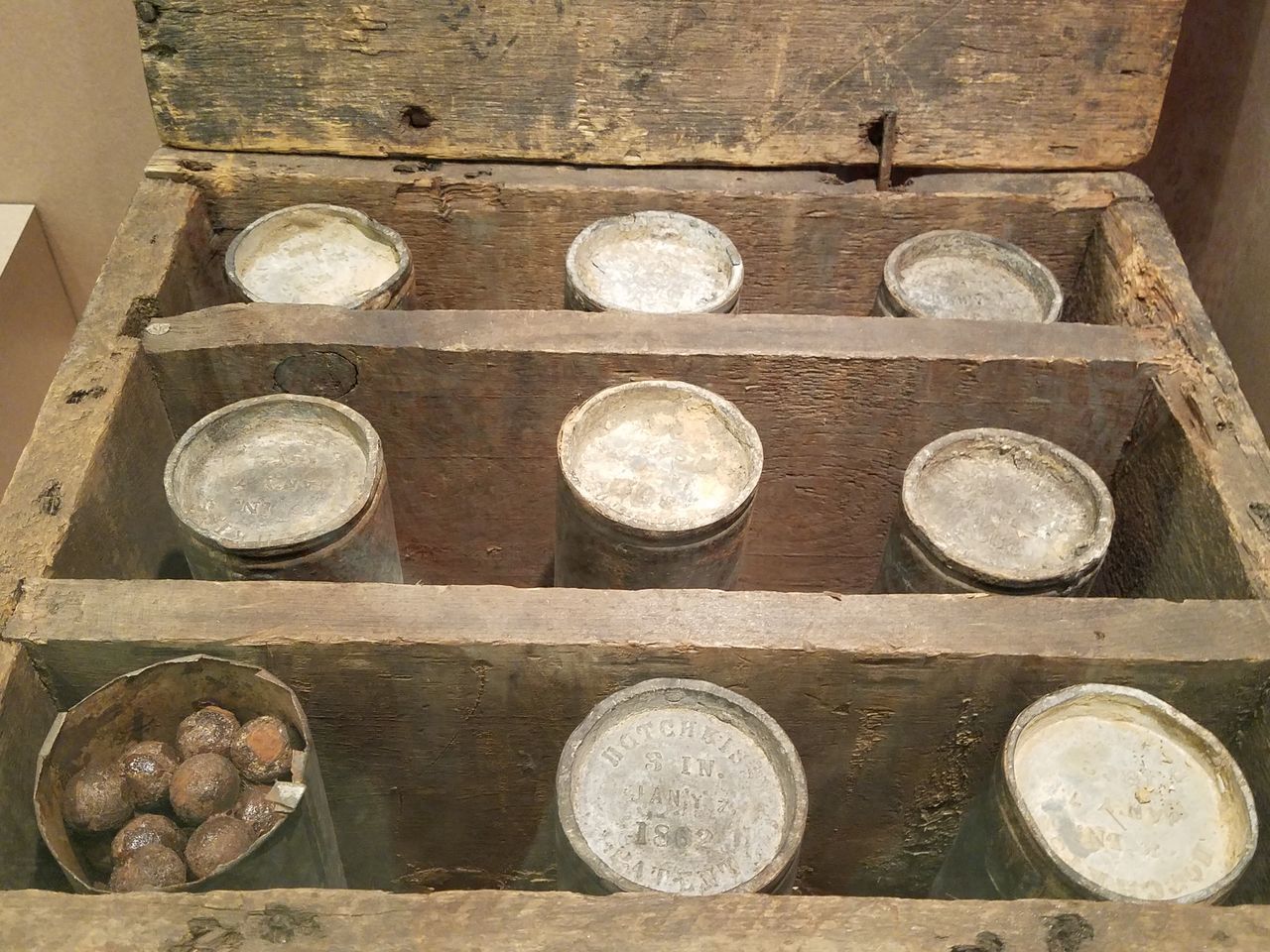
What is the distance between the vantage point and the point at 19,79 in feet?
11.3

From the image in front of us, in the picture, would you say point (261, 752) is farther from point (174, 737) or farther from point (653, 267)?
point (653, 267)

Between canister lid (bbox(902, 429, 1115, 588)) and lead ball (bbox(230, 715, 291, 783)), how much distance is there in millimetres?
1339

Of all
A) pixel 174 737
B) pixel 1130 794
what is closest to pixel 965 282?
pixel 1130 794

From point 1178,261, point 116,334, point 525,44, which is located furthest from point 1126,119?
point 116,334

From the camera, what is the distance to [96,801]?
1.82m

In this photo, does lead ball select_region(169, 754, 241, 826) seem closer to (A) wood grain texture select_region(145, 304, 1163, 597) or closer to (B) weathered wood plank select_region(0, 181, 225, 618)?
(B) weathered wood plank select_region(0, 181, 225, 618)

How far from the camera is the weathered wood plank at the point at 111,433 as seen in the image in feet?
7.11

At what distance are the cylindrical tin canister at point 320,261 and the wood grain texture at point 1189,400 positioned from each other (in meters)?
1.93

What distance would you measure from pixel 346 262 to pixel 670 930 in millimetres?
1992

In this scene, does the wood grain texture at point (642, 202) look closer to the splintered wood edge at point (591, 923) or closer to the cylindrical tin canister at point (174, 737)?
the cylindrical tin canister at point (174, 737)

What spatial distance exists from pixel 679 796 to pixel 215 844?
0.79 metres

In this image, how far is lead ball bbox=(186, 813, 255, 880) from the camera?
177cm

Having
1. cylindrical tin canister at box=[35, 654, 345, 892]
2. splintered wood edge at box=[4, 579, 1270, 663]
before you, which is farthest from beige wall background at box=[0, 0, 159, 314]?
cylindrical tin canister at box=[35, 654, 345, 892]

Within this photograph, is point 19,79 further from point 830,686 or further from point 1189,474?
point 1189,474
